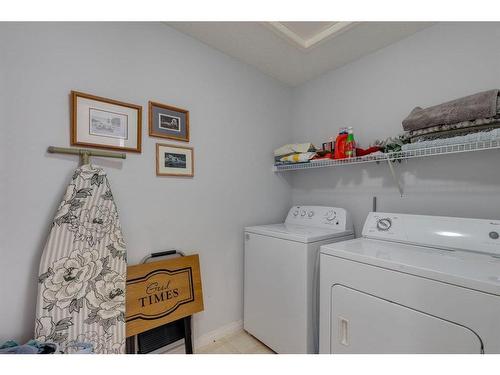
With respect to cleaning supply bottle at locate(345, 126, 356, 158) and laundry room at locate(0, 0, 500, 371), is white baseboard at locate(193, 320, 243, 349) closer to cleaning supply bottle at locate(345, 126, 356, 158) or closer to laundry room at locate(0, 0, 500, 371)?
laundry room at locate(0, 0, 500, 371)

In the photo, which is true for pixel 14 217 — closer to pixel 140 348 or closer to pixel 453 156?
pixel 140 348

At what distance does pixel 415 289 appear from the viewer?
1014 mm

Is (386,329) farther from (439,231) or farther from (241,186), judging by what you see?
(241,186)

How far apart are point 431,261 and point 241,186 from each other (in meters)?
1.40

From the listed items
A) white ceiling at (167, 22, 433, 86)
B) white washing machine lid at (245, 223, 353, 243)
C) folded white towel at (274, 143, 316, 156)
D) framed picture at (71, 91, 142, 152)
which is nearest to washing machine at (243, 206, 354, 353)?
white washing machine lid at (245, 223, 353, 243)

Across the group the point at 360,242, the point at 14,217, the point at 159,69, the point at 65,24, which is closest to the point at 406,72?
the point at 360,242

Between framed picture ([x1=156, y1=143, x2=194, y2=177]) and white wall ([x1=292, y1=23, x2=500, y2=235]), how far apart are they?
4.00ft

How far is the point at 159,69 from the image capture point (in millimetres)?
1623

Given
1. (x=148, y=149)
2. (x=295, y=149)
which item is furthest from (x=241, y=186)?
(x=148, y=149)

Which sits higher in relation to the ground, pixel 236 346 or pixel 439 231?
pixel 439 231

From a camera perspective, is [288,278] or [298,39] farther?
[298,39]

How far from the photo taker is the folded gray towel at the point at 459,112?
45.5 inches

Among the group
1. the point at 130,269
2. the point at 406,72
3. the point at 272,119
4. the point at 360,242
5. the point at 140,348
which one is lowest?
the point at 140,348
